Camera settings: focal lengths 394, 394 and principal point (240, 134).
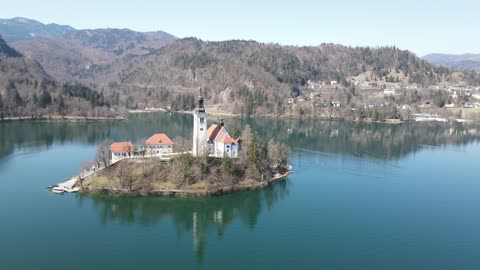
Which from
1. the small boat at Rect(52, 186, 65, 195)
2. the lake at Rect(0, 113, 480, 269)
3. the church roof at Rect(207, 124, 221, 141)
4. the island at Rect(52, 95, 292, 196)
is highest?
the church roof at Rect(207, 124, 221, 141)

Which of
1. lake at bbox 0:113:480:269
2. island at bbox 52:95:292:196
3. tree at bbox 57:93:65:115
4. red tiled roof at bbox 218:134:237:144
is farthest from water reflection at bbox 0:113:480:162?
red tiled roof at bbox 218:134:237:144

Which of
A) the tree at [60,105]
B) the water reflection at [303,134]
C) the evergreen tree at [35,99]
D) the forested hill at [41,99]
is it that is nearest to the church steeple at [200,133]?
the water reflection at [303,134]

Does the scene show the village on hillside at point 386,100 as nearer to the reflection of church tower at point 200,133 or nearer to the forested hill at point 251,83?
the forested hill at point 251,83

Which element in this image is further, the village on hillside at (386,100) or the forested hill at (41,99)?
the village on hillside at (386,100)

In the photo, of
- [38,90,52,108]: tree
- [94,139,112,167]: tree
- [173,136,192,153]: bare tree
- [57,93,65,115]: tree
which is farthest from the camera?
[38,90,52,108]: tree

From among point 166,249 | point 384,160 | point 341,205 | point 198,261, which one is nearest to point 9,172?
point 166,249

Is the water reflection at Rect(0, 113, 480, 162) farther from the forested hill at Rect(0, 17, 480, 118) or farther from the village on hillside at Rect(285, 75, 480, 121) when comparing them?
the forested hill at Rect(0, 17, 480, 118)
